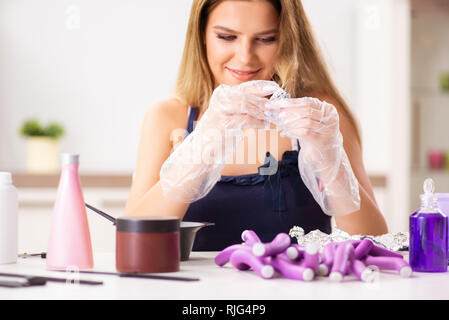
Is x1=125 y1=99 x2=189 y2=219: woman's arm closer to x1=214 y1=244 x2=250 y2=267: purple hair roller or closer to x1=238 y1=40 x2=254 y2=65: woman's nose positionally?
x1=238 y1=40 x2=254 y2=65: woman's nose

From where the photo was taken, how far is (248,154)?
1.66 metres

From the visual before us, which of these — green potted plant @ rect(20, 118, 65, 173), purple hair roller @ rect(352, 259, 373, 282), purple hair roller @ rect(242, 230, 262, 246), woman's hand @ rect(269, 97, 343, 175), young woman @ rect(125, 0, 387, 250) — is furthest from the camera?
green potted plant @ rect(20, 118, 65, 173)

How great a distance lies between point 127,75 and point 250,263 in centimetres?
218

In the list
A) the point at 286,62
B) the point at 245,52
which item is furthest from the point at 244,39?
the point at 286,62

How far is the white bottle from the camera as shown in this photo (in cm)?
100

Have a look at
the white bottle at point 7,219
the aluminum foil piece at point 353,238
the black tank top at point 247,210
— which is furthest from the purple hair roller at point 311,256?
the black tank top at point 247,210

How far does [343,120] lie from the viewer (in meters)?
1.63

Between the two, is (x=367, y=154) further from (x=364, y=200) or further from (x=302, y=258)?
(x=302, y=258)

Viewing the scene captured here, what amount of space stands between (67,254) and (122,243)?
11cm

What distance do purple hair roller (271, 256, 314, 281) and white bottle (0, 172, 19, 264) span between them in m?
0.43

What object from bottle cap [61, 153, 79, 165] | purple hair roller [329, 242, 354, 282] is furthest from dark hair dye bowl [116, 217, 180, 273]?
purple hair roller [329, 242, 354, 282]

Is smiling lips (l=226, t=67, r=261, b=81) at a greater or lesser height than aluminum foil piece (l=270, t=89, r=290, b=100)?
greater

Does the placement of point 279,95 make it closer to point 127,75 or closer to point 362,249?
point 362,249
